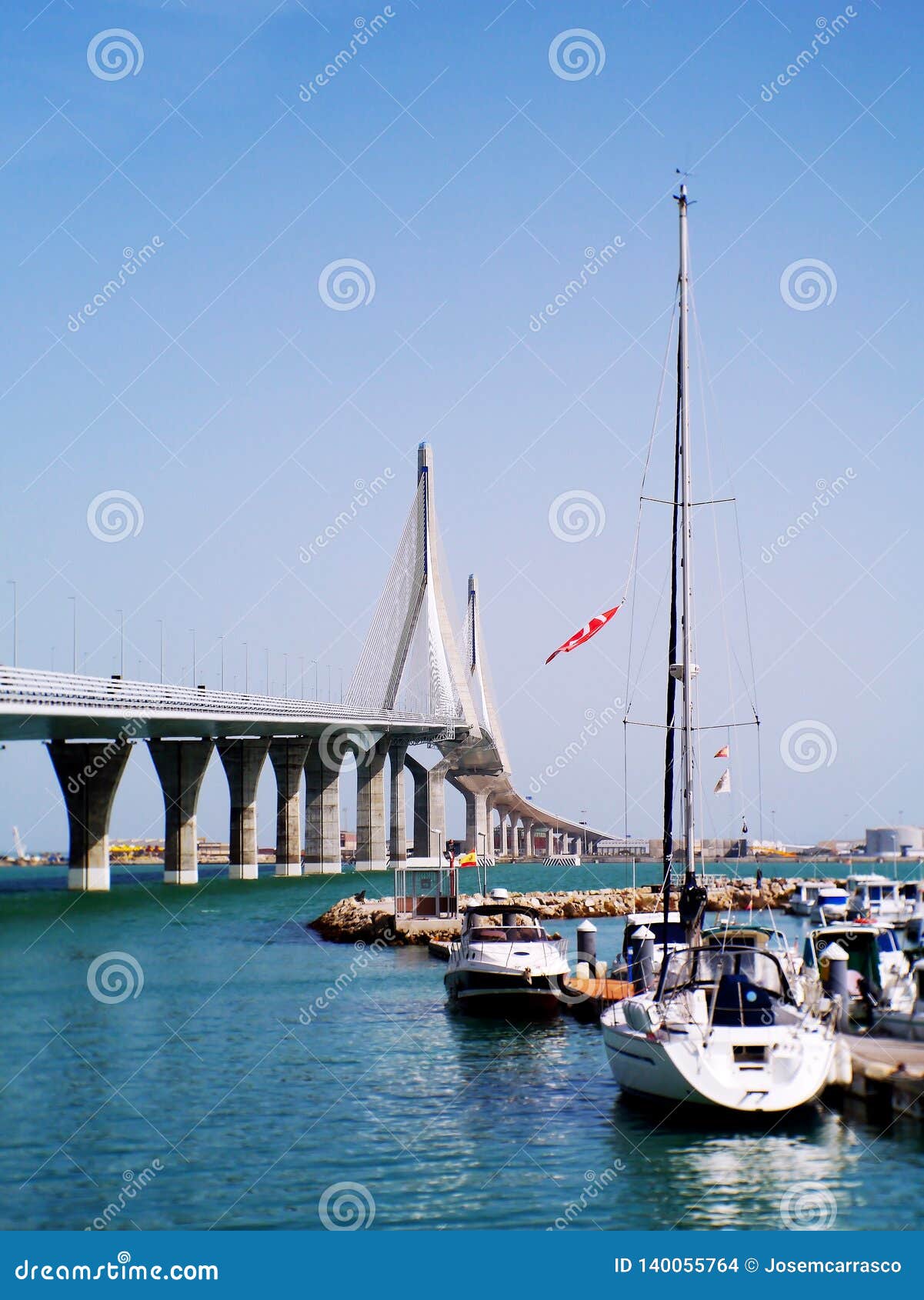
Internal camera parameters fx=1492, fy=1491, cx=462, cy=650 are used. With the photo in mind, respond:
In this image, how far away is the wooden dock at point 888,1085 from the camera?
65.7 feet

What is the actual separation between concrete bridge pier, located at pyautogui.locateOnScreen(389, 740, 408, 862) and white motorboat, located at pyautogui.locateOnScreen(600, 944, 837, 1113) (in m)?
95.9

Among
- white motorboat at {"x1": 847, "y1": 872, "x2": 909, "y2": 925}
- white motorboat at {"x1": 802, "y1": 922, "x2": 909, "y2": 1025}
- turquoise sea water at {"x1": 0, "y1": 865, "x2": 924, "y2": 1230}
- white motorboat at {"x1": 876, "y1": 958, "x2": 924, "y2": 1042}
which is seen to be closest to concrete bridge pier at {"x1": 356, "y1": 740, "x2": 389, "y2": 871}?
white motorboat at {"x1": 847, "y1": 872, "x2": 909, "y2": 925}

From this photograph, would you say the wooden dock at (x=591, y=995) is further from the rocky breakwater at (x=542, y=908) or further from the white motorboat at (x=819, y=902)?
the white motorboat at (x=819, y=902)

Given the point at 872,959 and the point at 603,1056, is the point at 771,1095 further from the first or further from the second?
the point at 872,959

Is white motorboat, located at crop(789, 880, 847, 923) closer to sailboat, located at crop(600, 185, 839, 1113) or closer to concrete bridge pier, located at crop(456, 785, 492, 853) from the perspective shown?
sailboat, located at crop(600, 185, 839, 1113)

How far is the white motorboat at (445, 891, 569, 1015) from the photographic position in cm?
3206

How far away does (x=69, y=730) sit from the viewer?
75188mm

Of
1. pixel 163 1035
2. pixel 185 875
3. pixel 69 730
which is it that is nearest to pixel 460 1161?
pixel 163 1035

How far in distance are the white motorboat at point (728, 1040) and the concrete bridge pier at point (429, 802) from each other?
322 ft

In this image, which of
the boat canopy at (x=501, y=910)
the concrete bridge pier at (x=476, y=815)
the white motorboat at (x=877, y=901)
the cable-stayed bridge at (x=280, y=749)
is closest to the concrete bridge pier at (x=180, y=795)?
the cable-stayed bridge at (x=280, y=749)

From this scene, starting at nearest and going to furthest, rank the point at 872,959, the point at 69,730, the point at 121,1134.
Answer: the point at 121,1134 → the point at 872,959 → the point at 69,730

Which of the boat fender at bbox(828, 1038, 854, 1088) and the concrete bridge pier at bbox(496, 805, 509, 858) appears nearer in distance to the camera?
the boat fender at bbox(828, 1038, 854, 1088)

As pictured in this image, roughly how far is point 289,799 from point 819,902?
55.1 m

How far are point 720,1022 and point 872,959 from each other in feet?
32.2
